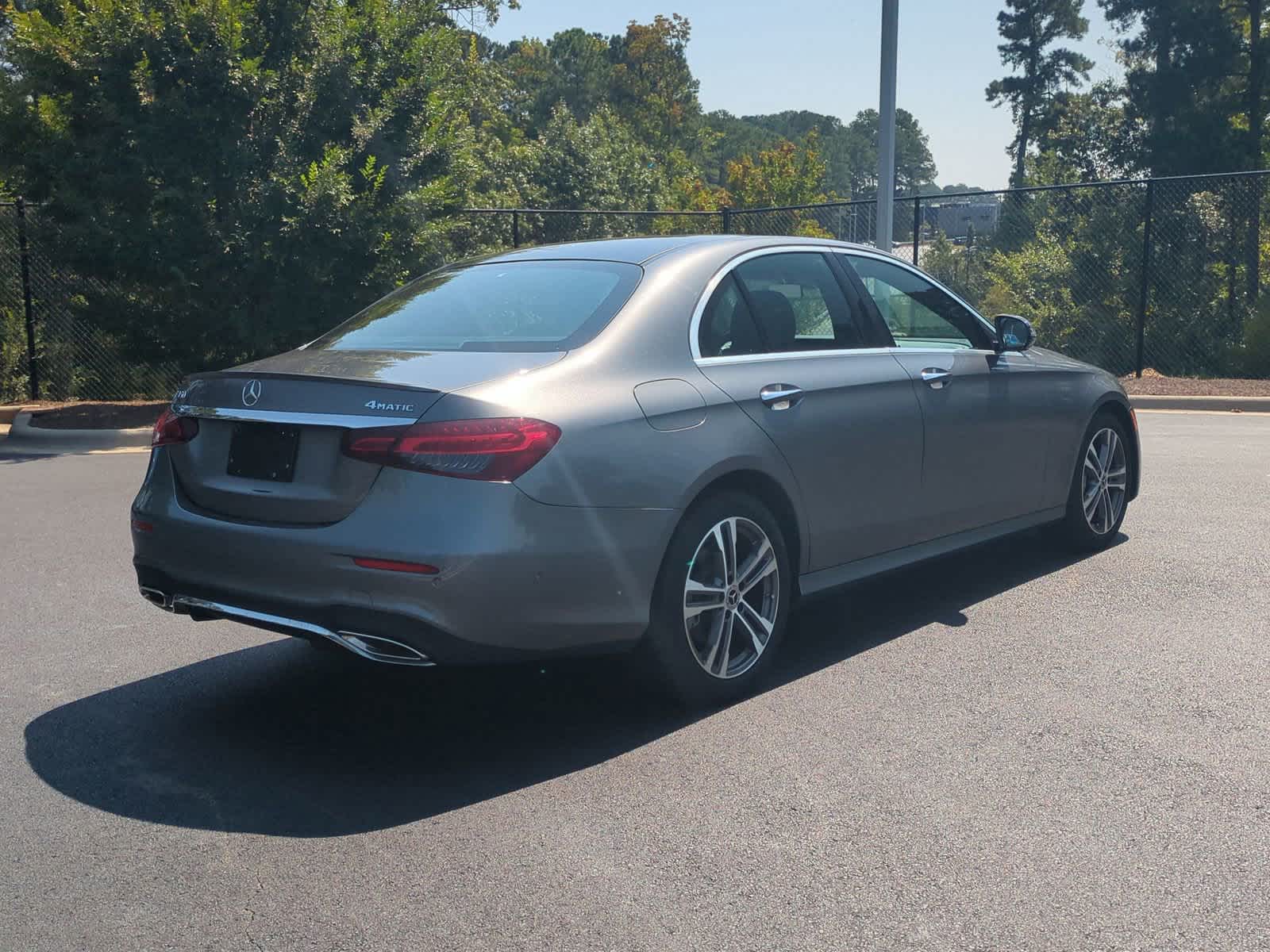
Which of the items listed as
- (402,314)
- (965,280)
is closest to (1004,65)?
(965,280)

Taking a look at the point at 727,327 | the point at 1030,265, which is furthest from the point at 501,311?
the point at 1030,265

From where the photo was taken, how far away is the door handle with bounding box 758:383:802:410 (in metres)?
4.96

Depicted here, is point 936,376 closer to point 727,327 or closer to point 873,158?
point 727,327

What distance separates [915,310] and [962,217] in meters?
22.3

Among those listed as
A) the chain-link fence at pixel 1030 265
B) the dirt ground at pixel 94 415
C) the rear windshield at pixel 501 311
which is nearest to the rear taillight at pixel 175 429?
the rear windshield at pixel 501 311

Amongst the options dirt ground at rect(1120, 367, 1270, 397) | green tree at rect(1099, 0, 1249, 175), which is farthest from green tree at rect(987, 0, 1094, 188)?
dirt ground at rect(1120, 367, 1270, 397)

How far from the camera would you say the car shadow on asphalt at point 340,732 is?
3959mm

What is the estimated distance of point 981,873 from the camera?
3393mm

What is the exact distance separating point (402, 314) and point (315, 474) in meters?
1.24

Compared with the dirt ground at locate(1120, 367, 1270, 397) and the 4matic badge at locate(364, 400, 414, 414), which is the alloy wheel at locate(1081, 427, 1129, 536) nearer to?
the 4matic badge at locate(364, 400, 414, 414)

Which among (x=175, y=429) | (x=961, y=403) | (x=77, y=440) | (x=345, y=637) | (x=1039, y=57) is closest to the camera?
(x=345, y=637)

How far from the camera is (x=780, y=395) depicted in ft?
16.5

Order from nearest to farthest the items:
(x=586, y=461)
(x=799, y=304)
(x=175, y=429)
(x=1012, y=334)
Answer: (x=586, y=461) < (x=175, y=429) < (x=799, y=304) < (x=1012, y=334)

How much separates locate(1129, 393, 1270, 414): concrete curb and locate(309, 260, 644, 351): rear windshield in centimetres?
1197
